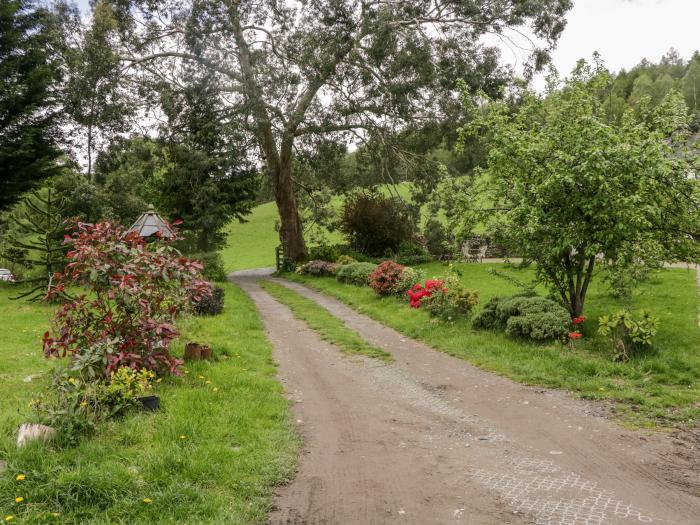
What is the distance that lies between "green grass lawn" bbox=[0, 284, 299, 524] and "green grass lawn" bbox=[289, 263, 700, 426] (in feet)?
13.3

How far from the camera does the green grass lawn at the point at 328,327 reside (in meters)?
10.1

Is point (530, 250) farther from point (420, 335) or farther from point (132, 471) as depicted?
point (132, 471)

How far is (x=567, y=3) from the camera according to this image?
67.6 ft

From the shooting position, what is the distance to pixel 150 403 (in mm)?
5941

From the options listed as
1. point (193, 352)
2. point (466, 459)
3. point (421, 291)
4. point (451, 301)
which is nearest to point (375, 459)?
point (466, 459)

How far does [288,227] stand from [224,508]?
79.9ft

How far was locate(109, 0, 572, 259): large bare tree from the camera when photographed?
66.3ft

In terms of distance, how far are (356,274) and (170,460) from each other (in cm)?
1496

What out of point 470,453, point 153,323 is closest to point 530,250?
point 470,453

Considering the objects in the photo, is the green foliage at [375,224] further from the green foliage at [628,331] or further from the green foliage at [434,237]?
the green foliage at [628,331]

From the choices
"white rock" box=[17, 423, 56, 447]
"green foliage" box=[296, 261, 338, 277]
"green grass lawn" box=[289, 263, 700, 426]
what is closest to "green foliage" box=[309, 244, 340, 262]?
"green foliage" box=[296, 261, 338, 277]

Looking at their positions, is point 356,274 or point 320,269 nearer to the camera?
point 356,274

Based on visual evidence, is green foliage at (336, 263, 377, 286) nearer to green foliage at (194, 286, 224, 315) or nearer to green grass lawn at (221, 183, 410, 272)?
green foliage at (194, 286, 224, 315)

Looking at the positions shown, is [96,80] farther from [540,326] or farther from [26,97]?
[540,326]
